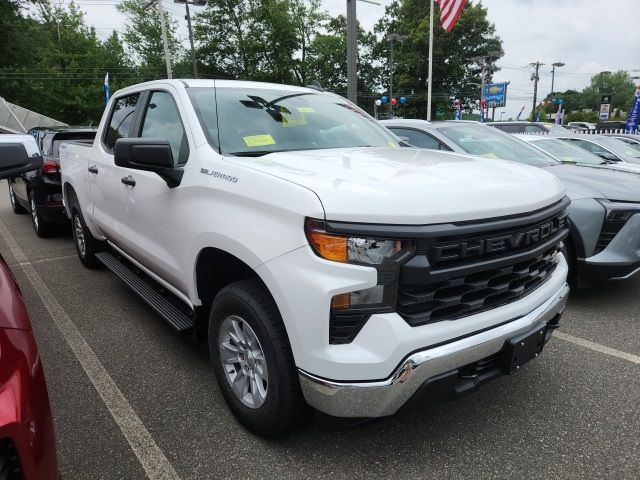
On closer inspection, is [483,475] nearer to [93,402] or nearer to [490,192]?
[490,192]

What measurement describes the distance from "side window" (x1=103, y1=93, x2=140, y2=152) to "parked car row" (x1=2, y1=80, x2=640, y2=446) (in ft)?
1.71

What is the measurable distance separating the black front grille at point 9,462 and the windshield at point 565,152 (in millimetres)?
6883

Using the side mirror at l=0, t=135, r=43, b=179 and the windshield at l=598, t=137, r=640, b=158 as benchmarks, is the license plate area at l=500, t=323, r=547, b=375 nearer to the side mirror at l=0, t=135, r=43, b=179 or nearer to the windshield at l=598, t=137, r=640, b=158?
the side mirror at l=0, t=135, r=43, b=179

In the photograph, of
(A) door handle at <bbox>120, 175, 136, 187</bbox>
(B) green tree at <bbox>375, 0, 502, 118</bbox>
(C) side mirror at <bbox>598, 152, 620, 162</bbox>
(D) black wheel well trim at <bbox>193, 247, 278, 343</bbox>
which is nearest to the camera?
(D) black wheel well trim at <bbox>193, 247, 278, 343</bbox>

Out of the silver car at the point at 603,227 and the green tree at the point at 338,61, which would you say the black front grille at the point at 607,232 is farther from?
the green tree at the point at 338,61

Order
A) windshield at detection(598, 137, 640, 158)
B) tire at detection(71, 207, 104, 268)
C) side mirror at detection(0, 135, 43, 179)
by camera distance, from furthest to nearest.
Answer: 1. windshield at detection(598, 137, 640, 158)
2. tire at detection(71, 207, 104, 268)
3. side mirror at detection(0, 135, 43, 179)

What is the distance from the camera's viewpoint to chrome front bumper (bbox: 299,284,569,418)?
1.84 metres

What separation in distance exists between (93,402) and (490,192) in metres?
2.53

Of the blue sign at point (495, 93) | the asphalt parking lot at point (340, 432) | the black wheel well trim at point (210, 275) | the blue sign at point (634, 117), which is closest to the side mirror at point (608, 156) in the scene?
the asphalt parking lot at point (340, 432)

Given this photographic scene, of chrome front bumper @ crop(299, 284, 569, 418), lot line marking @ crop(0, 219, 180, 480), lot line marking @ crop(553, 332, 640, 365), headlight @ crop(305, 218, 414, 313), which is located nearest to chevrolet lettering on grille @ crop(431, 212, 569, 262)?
headlight @ crop(305, 218, 414, 313)

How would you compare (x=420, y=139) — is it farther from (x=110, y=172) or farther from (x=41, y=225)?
(x=41, y=225)

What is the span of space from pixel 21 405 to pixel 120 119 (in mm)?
3390

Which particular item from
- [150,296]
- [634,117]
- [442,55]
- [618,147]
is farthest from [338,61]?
[150,296]

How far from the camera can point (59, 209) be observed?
6.74m
